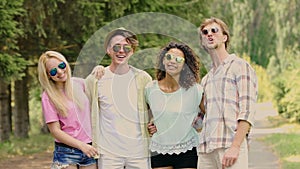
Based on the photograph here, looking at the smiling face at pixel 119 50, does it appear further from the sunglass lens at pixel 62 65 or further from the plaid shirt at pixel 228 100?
the plaid shirt at pixel 228 100

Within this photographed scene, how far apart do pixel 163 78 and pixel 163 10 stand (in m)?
9.93

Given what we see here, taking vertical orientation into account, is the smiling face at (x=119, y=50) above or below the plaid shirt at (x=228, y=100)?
above

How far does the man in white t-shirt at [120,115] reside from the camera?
16.3 feet

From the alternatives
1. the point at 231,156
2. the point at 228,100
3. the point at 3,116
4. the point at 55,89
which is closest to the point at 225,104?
the point at 228,100

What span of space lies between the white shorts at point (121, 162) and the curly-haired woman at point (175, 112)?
0.07 metres

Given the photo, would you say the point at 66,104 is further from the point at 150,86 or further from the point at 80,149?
the point at 150,86

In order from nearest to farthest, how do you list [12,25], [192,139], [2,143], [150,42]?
1. [192,139]
2. [12,25]
3. [150,42]
4. [2,143]

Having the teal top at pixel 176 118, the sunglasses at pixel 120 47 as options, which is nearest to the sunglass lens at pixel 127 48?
the sunglasses at pixel 120 47

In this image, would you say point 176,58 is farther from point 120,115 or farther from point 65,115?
point 65,115

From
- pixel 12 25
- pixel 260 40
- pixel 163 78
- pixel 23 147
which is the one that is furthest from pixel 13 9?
pixel 260 40

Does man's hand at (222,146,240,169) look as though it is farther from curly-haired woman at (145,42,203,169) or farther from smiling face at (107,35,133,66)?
smiling face at (107,35,133,66)

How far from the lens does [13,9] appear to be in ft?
37.6

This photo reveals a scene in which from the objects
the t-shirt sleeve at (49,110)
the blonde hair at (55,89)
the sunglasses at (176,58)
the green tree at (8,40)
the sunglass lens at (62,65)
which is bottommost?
the t-shirt sleeve at (49,110)

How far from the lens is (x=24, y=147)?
16516mm
